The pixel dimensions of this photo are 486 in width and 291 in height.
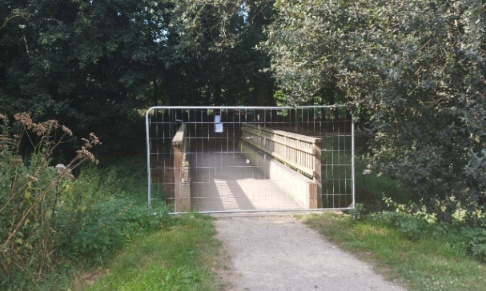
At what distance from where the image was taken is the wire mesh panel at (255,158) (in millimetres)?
7926

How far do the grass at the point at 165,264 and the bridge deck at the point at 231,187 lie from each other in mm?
1963

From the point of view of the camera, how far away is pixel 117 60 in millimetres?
13828

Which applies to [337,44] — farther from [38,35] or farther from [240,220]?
[38,35]

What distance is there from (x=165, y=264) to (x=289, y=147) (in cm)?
465

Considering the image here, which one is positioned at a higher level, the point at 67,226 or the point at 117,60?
the point at 117,60

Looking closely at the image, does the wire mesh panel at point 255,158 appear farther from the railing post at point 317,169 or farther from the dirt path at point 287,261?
the dirt path at point 287,261

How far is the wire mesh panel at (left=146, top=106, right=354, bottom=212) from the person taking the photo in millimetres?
7926

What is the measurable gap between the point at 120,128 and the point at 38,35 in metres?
4.11

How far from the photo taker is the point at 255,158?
35.3 feet

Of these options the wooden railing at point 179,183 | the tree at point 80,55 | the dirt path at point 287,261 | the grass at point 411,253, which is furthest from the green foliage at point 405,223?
the tree at point 80,55

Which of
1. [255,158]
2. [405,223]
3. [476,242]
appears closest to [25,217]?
[405,223]

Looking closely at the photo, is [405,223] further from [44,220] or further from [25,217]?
[25,217]

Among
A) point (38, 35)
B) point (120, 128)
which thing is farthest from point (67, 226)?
point (120, 128)

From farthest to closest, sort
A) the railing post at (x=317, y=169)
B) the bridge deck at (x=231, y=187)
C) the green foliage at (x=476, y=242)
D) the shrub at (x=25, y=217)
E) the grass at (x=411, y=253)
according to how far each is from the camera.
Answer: the bridge deck at (x=231, y=187) < the railing post at (x=317, y=169) < the green foliage at (x=476, y=242) < the grass at (x=411, y=253) < the shrub at (x=25, y=217)
